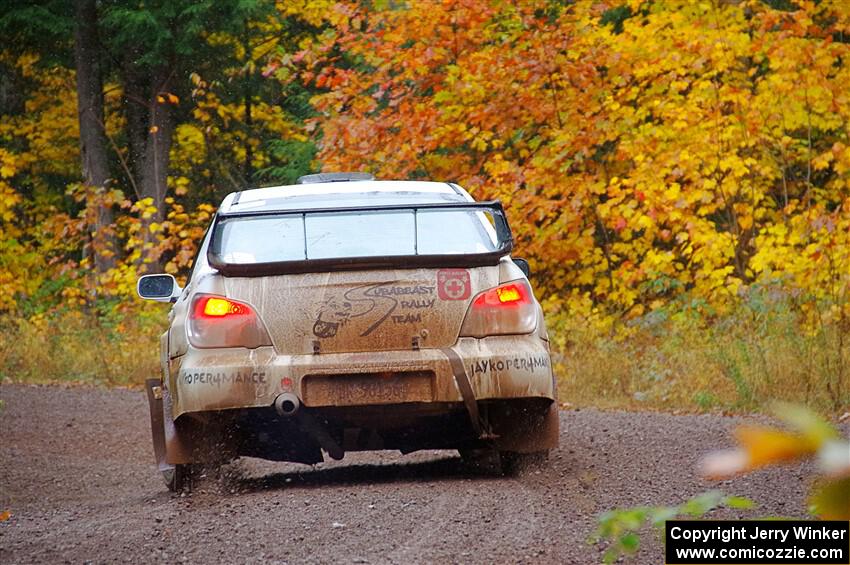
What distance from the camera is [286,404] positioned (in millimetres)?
6348

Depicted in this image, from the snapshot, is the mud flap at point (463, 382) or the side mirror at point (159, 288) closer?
the mud flap at point (463, 382)

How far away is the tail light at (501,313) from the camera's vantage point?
6.54 metres

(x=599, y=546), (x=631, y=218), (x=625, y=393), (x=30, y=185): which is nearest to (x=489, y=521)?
(x=599, y=546)

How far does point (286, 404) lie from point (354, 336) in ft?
1.51

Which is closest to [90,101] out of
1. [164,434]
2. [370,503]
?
[164,434]

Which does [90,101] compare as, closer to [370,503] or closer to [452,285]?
[452,285]

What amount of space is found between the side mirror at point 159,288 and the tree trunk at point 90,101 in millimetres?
20286

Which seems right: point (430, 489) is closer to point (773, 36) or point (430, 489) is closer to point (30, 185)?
point (773, 36)

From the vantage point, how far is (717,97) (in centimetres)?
1670

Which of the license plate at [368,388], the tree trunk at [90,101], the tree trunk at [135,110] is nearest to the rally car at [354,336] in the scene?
the license plate at [368,388]

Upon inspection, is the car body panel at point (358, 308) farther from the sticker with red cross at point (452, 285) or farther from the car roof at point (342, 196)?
the car roof at point (342, 196)

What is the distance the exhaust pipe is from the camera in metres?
6.34

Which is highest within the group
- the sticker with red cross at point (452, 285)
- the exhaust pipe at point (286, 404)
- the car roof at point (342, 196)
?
the car roof at point (342, 196)

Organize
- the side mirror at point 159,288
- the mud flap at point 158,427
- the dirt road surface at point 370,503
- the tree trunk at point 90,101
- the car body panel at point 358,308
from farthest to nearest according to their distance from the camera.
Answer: the tree trunk at point 90,101 → the side mirror at point 159,288 → the mud flap at point 158,427 → the car body panel at point 358,308 → the dirt road surface at point 370,503
